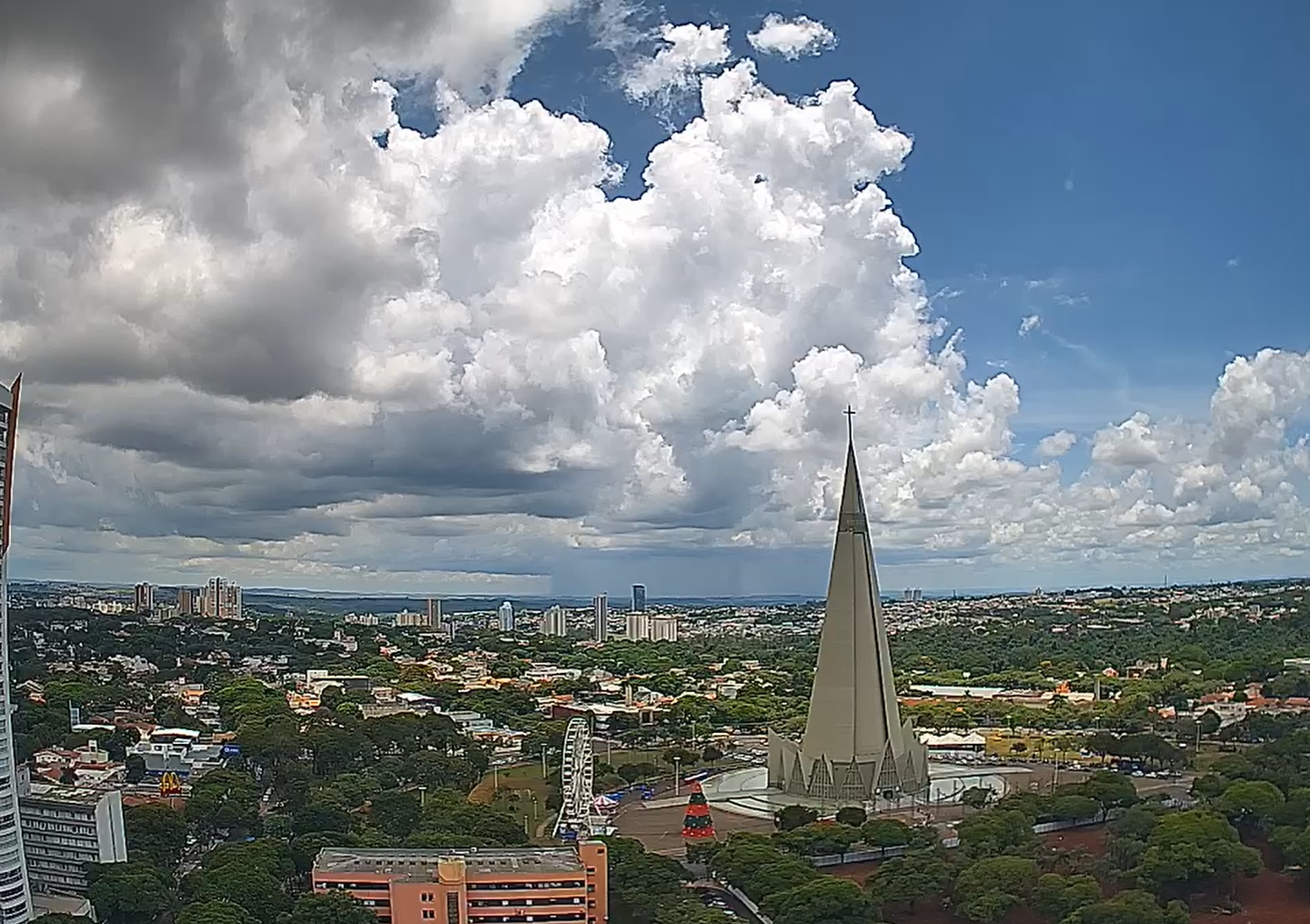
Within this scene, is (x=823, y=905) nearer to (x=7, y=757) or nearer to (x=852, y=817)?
(x=852, y=817)

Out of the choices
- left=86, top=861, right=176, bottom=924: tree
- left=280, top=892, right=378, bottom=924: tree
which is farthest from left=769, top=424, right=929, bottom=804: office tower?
left=86, top=861, right=176, bottom=924: tree

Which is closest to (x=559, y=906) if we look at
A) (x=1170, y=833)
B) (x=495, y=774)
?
(x=1170, y=833)

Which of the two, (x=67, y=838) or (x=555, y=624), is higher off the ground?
(x=67, y=838)

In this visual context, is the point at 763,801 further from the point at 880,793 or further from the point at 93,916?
the point at 93,916

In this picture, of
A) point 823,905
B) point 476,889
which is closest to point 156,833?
point 476,889

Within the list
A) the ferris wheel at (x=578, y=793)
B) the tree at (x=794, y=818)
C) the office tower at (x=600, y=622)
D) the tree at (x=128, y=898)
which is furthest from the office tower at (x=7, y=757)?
the office tower at (x=600, y=622)

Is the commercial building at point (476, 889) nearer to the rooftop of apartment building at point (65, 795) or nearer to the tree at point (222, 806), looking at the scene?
the rooftop of apartment building at point (65, 795)
